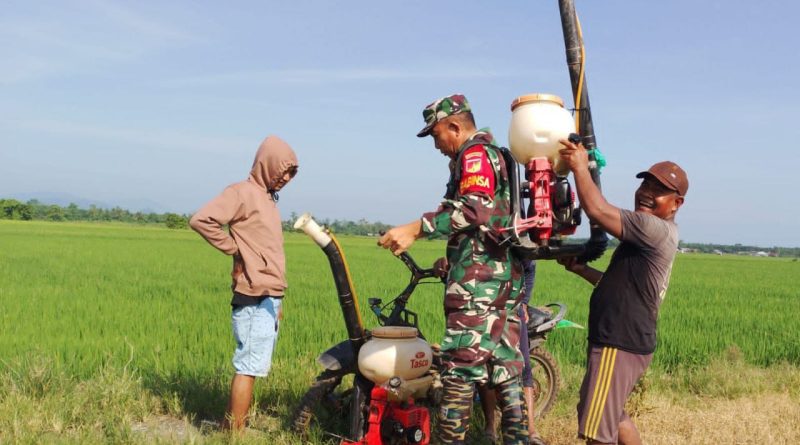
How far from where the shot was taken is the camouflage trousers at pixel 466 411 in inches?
129

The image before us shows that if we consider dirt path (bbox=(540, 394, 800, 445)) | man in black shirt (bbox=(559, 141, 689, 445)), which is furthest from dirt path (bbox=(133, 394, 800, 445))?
man in black shirt (bbox=(559, 141, 689, 445))

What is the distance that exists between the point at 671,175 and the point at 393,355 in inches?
65.5

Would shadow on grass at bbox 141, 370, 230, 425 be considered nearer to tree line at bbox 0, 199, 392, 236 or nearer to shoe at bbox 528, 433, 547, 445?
shoe at bbox 528, 433, 547, 445

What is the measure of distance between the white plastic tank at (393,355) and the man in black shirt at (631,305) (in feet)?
2.87

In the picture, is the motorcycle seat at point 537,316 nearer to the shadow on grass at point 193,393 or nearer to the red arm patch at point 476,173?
the red arm patch at point 476,173

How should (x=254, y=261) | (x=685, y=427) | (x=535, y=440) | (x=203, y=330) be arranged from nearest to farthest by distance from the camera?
(x=254, y=261) < (x=535, y=440) < (x=685, y=427) < (x=203, y=330)

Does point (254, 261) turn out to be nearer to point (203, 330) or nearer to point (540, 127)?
Answer: point (540, 127)

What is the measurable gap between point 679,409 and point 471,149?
3.31m

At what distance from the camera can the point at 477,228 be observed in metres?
3.26

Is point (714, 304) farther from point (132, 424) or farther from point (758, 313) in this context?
point (132, 424)

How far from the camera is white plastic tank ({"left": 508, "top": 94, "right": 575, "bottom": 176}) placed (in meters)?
3.09

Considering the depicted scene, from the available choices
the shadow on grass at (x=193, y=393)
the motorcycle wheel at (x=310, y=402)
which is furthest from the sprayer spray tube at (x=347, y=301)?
the shadow on grass at (x=193, y=393)

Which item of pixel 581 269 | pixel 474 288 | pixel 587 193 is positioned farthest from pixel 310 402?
A: pixel 587 193

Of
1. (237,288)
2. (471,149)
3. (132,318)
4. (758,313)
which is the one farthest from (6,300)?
(758,313)
